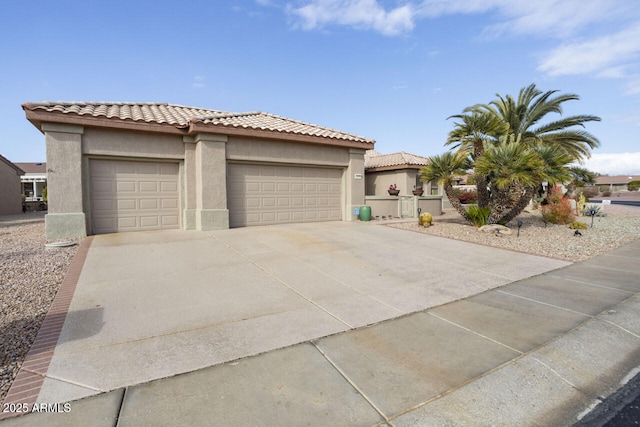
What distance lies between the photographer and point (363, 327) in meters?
3.99

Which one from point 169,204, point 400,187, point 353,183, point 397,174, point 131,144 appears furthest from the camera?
point 397,174

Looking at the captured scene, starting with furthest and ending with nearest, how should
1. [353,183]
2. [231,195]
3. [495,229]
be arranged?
[353,183], [231,195], [495,229]

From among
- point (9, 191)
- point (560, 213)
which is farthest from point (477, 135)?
point (9, 191)

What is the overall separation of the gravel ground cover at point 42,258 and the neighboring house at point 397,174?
801 cm

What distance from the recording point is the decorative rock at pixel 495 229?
1109 centimetres

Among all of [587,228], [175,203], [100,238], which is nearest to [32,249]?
[100,238]

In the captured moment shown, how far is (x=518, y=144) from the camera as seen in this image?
1108 cm

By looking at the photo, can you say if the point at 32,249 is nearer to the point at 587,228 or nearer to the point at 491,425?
the point at 491,425

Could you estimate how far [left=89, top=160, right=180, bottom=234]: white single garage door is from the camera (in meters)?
10.8

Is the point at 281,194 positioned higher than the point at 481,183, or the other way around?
the point at 481,183

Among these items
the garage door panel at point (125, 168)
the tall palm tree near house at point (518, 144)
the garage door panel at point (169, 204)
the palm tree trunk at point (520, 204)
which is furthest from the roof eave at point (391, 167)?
the garage door panel at point (125, 168)

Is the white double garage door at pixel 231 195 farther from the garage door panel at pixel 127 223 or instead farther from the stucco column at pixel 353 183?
the stucco column at pixel 353 183

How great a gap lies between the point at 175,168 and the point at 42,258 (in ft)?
17.9

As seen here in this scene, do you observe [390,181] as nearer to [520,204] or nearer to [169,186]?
[520,204]
